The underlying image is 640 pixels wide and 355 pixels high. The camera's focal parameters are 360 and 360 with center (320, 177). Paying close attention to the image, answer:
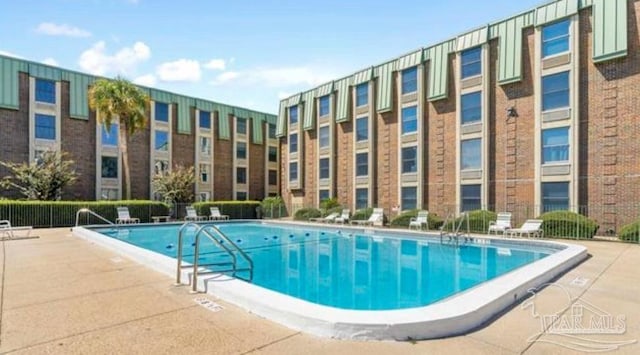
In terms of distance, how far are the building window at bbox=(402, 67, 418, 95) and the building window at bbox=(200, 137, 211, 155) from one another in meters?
18.3

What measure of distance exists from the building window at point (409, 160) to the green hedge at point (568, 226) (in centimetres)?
841

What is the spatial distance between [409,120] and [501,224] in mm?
9371

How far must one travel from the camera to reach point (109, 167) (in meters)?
27.0

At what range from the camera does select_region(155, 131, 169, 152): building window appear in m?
29.5

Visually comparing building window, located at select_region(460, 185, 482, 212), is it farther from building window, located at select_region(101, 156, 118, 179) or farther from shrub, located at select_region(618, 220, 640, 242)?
building window, located at select_region(101, 156, 118, 179)

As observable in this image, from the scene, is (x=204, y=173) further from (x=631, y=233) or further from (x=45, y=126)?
(x=631, y=233)

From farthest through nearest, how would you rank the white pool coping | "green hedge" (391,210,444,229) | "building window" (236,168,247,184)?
"building window" (236,168,247,184)
"green hedge" (391,210,444,229)
the white pool coping

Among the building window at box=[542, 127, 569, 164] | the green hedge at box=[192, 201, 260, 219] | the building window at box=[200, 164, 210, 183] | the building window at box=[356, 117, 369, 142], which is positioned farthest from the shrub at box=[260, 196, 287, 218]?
the building window at box=[542, 127, 569, 164]

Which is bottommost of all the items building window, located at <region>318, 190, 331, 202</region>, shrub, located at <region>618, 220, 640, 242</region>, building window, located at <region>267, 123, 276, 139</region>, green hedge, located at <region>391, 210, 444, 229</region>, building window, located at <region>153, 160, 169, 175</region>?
green hedge, located at <region>391, 210, 444, 229</region>

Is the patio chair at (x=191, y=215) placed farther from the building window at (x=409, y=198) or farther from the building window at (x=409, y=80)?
the building window at (x=409, y=80)

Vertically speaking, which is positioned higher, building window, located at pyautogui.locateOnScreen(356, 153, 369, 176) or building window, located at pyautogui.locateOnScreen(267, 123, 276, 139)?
building window, located at pyautogui.locateOnScreen(267, 123, 276, 139)

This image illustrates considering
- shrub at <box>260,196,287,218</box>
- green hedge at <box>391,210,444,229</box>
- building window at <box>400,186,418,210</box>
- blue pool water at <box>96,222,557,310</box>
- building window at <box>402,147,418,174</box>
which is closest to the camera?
blue pool water at <box>96,222,557,310</box>

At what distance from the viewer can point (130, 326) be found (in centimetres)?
428

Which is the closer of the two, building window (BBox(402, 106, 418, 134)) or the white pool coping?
the white pool coping
